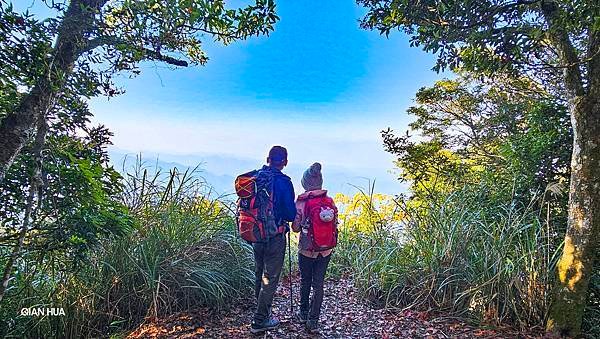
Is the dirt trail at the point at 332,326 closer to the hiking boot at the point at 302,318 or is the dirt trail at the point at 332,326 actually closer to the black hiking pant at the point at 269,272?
the hiking boot at the point at 302,318

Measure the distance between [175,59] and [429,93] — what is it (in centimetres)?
559

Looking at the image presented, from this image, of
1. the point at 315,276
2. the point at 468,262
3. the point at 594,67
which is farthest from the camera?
the point at 468,262

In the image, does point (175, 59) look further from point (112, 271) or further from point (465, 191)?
point (465, 191)

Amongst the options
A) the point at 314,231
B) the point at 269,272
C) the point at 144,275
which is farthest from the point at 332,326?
the point at 144,275

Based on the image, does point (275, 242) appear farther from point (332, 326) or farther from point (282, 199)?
point (332, 326)

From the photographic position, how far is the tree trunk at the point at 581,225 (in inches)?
143

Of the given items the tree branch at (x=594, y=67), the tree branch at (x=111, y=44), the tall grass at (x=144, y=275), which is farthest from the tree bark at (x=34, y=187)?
the tree branch at (x=594, y=67)

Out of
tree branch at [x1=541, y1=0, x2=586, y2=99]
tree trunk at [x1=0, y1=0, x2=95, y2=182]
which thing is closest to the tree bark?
tree trunk at [x1=0, y1=0, x2=95, y2=182]

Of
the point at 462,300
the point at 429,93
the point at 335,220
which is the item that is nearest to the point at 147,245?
the point at 335,220

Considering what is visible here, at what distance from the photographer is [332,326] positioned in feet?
14.3

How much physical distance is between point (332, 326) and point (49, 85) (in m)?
3.59

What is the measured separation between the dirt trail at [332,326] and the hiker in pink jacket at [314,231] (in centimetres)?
39

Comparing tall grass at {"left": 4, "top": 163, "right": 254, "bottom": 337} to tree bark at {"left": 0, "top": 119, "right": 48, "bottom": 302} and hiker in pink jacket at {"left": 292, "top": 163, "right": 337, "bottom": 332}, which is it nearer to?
tree bark at {"left": 0, "top": 119, "right": 48, "bottom": 302}

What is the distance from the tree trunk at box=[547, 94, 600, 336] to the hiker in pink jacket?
7.47ft
